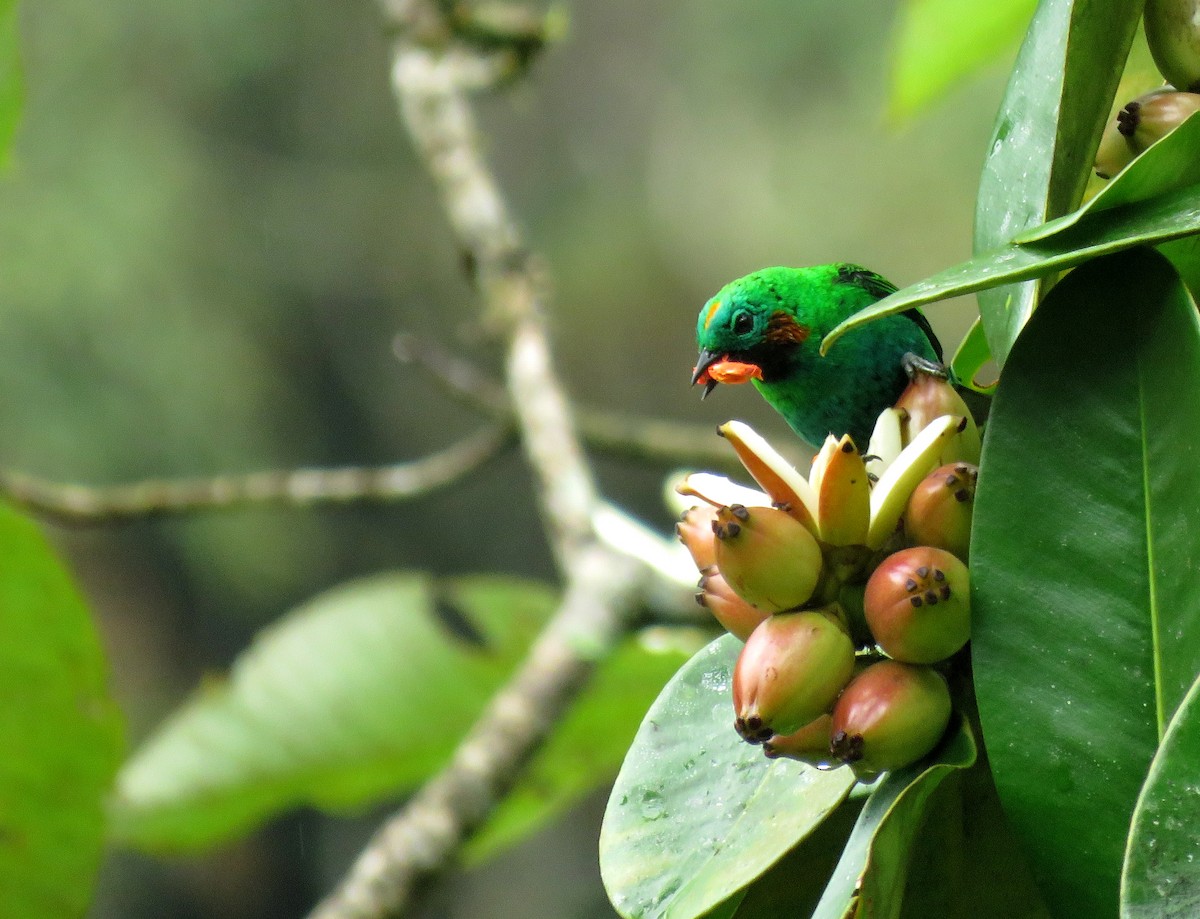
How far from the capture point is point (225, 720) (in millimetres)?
1868

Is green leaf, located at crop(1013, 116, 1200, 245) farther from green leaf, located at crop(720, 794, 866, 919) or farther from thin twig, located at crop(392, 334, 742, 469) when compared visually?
thin twig, located at crop(392, 334, 742, 469)

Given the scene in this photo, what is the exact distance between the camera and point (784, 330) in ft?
3.62

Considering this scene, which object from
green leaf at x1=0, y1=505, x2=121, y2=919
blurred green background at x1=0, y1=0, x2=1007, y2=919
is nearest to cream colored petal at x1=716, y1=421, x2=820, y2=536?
green leaf at x1=0, y1=505, x2=121, y2=919

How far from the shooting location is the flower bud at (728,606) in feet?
1.92

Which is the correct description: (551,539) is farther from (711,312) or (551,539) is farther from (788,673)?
(788,673)

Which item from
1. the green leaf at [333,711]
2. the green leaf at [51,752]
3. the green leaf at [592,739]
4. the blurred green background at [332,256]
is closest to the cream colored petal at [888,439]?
the green leaf at [51,752]

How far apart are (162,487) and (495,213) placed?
0.77 m

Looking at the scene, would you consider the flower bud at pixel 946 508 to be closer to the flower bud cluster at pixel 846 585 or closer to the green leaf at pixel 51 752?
the flower bud cluster at pixel 846 585

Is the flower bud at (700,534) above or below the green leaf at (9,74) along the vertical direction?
below

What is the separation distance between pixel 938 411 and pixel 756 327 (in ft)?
1.61

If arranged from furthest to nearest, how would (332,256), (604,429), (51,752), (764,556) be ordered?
(332,256) < (604,429) < (51,752) < (764,556)

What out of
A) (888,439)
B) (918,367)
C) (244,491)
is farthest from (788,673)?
(244,491)

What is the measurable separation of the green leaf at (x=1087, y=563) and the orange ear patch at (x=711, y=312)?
58 cm

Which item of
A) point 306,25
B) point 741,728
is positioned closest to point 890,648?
point 741,728
